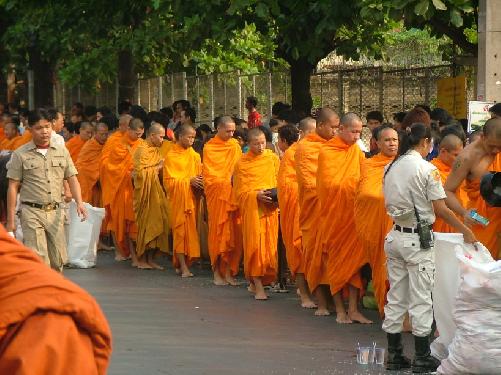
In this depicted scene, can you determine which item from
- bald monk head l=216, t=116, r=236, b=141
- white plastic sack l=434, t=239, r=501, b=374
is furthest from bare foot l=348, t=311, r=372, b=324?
bald monk head l=216, t=116, r=236, b=141

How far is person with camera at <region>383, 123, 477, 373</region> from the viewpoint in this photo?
917 centimetres

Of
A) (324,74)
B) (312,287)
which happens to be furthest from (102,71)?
(312,287)

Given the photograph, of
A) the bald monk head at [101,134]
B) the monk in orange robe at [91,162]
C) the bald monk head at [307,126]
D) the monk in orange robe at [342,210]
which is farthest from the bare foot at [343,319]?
the bald monk head at [101,134]

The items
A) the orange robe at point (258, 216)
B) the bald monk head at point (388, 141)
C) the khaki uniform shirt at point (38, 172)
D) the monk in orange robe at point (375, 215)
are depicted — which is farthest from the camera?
the orange robe at point (258, 216)

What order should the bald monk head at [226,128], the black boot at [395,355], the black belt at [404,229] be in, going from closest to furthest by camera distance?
the black belt at [404,229], the black boot at [395,355], the bald monk head at [226,128]

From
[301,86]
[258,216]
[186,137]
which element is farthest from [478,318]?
[301,86]

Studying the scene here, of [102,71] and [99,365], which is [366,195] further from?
[102,71]

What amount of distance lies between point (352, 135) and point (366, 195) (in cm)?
87

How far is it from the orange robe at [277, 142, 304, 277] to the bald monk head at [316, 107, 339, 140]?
70 centimetres

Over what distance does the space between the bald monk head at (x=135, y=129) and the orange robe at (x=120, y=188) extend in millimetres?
78

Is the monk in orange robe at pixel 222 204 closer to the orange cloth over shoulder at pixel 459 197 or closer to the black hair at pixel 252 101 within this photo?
the orange cloth over shoulder at pixel 459 197

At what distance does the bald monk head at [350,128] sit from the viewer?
38.1 feet

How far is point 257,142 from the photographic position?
1382 centimetres

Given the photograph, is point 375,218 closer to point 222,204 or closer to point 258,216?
point 258,216
